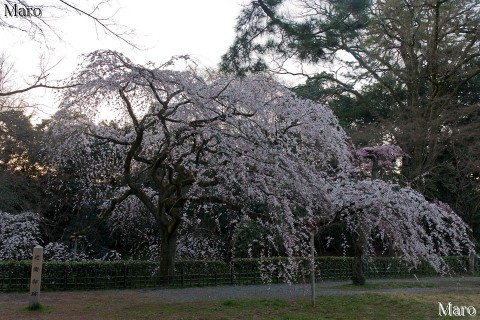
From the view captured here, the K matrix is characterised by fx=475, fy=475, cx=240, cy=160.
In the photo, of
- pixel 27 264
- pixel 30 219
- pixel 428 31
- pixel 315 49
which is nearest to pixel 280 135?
pixel 27 264

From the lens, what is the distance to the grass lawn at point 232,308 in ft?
24.2

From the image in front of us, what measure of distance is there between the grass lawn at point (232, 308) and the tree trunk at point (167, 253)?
1.53 metres

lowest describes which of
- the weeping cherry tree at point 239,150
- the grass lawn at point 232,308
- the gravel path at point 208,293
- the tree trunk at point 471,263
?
the grass lawn at point 232,308

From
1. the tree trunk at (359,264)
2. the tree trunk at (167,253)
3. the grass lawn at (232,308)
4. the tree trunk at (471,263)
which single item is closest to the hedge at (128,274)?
the tree trunk at (167,253)

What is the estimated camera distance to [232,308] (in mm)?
8156

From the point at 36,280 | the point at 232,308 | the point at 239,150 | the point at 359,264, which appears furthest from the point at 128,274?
the point at 359,264

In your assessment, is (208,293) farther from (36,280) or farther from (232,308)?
(36,280)

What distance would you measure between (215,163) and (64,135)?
3.07 metres

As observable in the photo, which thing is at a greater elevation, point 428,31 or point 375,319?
point 428,31

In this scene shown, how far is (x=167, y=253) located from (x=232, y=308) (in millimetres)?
3204

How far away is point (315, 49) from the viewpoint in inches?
627

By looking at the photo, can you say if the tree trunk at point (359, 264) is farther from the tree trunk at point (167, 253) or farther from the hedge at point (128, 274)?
the tree trunk at point (167, 253)

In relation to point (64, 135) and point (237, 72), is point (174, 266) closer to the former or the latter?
point (64, 135)

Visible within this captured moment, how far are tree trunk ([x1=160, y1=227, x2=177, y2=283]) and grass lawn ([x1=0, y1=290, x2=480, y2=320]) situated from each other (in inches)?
60.1
